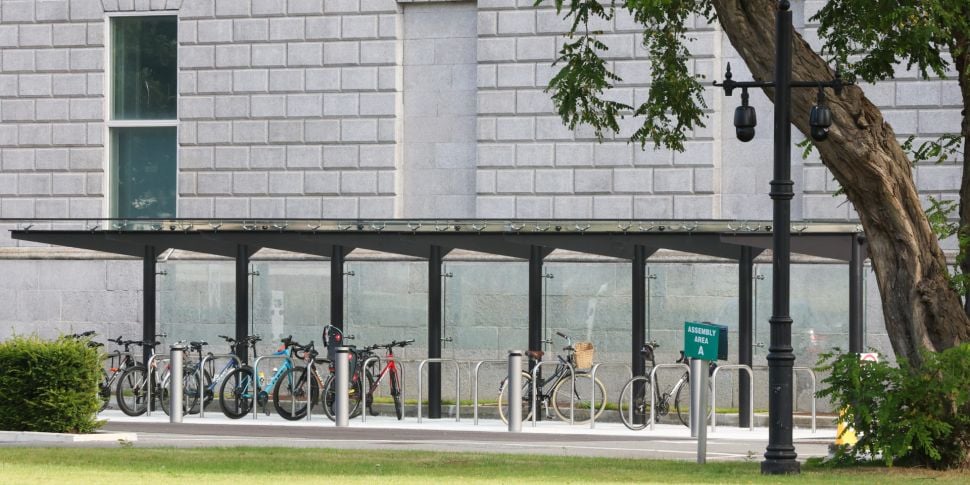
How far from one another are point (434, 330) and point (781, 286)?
9.48 meters

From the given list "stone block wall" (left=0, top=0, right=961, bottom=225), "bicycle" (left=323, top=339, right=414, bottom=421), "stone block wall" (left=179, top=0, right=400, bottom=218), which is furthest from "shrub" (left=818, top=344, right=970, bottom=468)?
"stone block wall" (left=179, top=0, right=400, bottom=218)

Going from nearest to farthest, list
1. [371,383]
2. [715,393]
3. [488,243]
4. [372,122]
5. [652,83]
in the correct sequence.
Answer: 1. [652,83]
2. [715,393]
3. [488,243]
4. [371,383]
5. [372,122]

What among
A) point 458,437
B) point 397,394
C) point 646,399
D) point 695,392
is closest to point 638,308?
point 646,399

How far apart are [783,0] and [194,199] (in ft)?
53.0

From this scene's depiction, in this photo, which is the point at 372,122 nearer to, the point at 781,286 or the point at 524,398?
the point at 524,398

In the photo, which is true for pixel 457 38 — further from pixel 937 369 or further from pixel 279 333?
pixel 937 369

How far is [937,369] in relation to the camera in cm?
1642

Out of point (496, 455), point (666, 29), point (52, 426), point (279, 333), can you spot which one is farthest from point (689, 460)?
point (279, 333)

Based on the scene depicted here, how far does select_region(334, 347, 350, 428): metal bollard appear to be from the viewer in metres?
23.7

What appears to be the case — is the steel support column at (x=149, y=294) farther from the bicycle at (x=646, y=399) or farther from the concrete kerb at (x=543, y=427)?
the bicycle at (x=646, y=399)

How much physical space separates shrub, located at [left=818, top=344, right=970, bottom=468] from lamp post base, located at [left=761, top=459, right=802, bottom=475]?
0.75 metres

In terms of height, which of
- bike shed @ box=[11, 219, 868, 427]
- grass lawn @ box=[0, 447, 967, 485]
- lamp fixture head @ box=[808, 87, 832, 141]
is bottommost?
A: grass lawn @ box=[0, 447, 967, 485]

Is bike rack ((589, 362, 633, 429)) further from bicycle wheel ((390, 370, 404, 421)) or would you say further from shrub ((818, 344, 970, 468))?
shrub ((818, 344, 970, 468))

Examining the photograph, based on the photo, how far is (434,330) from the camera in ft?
83.4
